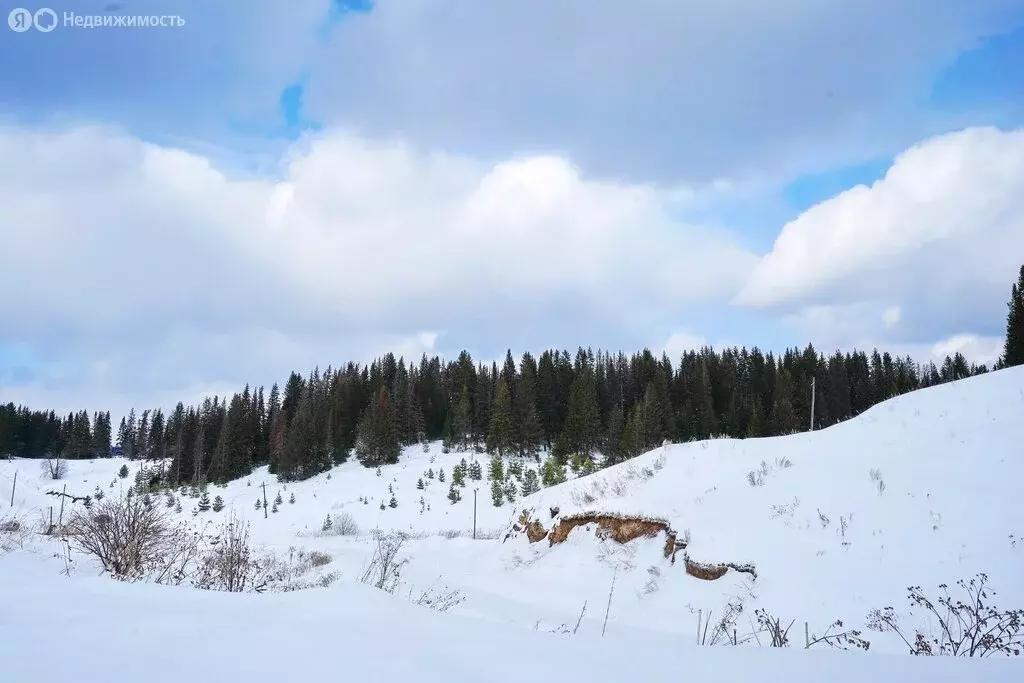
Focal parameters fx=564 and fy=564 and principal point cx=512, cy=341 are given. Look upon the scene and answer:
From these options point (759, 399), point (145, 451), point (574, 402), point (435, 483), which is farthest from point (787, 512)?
point (145, 451)

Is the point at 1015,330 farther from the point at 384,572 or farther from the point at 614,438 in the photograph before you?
the point at 384,572

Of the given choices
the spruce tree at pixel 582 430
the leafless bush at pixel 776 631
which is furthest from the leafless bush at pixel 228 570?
the spruce tree at pixel 582 430

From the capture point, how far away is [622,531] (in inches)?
635

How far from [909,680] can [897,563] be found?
311 inches

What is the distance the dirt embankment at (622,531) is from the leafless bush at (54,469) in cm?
6518

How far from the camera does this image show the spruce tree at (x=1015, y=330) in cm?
4079

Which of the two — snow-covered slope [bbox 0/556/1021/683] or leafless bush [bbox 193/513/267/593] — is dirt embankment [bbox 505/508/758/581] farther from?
leafless bush [bbox 193/513/267/593]

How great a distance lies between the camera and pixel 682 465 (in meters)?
18.0

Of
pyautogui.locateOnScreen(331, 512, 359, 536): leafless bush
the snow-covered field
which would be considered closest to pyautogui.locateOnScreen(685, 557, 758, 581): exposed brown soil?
the snow-covered field

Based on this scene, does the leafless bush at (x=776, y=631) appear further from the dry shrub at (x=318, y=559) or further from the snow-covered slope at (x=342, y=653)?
the dry shrub at (x=318, y=559)

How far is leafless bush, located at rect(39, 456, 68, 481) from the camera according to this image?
62312mm

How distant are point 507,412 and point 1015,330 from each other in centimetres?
4238

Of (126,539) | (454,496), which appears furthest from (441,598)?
(454,496)

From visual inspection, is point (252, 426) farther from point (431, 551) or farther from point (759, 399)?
point (759, 399)
